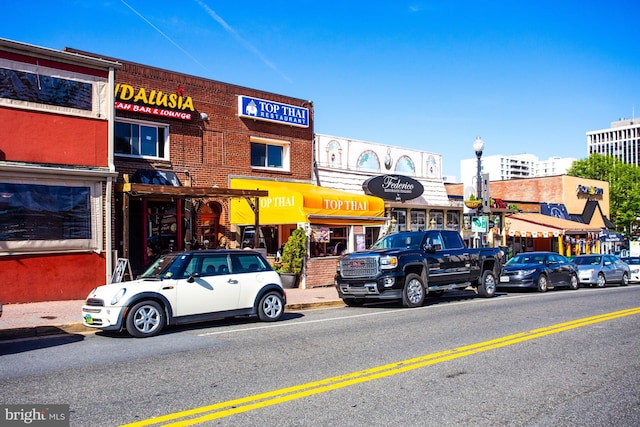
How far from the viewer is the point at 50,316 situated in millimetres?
12289

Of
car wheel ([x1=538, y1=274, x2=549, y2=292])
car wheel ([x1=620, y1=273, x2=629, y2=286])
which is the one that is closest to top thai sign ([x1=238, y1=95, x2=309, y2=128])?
car wheel ([x1=538, y1=274, x2=549, y2=292])

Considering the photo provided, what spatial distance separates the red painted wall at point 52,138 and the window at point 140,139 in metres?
2.77

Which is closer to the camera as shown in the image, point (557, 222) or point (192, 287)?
point (192, 287)

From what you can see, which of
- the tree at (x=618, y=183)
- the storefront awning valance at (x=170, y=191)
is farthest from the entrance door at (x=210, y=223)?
the tree at (x=618, y=183)

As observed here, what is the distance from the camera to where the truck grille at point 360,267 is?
14.5 metres

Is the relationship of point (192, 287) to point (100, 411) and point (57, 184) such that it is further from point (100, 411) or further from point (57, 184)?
point (57, 184)

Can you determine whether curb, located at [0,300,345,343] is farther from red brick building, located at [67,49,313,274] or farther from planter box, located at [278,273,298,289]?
planter box, located at [278,273,298,289]

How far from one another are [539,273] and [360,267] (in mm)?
8994

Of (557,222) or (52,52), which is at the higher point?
(52,52)

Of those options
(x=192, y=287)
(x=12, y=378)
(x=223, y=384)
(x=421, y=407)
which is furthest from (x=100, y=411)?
(x=192, y=287)

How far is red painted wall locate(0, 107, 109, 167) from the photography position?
14.4 m

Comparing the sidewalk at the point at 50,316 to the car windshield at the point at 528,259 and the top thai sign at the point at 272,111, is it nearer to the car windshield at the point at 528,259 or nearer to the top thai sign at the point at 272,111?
the top thai sign at the point at 272,111

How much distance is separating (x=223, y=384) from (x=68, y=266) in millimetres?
10111

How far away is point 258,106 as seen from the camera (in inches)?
886
